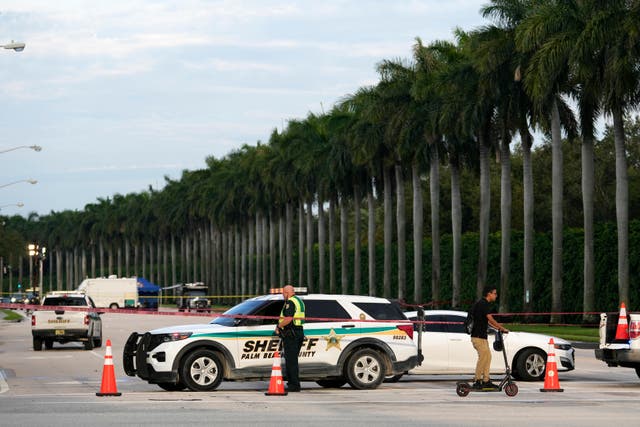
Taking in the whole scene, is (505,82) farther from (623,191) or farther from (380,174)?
(380,174)

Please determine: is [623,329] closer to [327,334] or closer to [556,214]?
[327,334]

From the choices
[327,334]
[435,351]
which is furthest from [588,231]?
[327,334]

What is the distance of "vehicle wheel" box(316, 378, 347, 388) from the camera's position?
2333 centimetres

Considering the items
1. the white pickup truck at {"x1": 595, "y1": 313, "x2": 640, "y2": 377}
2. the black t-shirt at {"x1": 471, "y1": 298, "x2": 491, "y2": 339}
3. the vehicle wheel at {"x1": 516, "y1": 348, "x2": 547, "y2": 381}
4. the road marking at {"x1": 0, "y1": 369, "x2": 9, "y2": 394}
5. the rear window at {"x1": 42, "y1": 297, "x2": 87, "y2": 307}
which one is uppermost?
the rear window at {"x1": 42, "y1": 297, "x2": 87, "y2": 307}

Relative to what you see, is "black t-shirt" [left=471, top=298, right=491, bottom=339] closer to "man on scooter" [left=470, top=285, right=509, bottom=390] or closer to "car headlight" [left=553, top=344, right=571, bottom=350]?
"man on scooter" [left=470, top=285, right=509, bottom=390]

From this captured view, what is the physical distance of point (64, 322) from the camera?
38.5 metres

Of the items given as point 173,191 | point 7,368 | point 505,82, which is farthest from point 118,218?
point 7,368

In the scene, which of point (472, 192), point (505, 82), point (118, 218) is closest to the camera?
point (505, 82)

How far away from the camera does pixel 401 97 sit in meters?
73.2

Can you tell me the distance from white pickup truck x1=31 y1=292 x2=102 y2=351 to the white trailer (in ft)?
185

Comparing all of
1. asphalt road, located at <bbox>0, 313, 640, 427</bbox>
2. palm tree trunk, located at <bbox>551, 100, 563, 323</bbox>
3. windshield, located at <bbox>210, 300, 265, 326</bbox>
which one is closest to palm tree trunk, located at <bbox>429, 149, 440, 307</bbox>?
palm tree trunk, located at <bbox>551, 100, 563, 323</bbox>

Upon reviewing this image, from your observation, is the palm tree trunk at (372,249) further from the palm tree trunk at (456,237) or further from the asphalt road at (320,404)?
the asphalt road at (320,404)

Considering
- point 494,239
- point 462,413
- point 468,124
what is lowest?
point 462,413

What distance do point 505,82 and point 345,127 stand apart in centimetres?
2826
